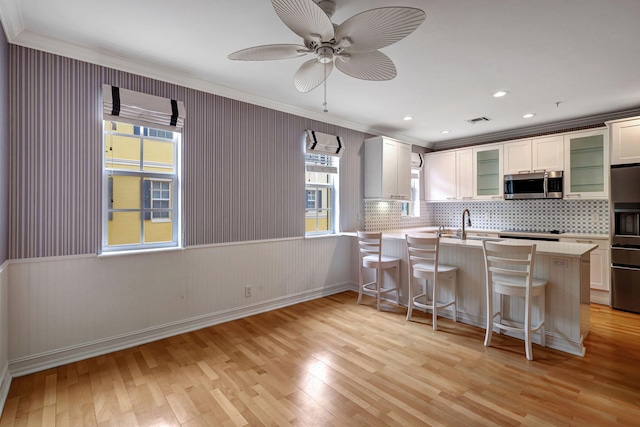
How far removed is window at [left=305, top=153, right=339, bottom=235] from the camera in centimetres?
456

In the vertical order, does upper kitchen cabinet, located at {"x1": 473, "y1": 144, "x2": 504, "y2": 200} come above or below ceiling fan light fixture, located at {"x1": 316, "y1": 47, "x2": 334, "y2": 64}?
below

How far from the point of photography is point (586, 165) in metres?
4.50

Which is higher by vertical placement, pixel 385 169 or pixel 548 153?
pixel 548 153

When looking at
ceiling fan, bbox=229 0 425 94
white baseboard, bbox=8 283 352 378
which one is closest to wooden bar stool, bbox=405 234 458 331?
white baseboard, bbox=8 283 352 378

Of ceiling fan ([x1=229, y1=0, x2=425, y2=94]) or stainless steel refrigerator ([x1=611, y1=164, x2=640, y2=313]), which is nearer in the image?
ceiling fan ([x1=229, y1=0, x2=425, y2=94])

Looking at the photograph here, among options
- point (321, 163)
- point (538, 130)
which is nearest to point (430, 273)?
point (321, 163)

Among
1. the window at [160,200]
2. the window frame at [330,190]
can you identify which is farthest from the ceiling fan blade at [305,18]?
the window frame at [330,190]

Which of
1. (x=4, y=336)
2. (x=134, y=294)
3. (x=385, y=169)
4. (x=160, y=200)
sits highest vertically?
(x=385, y=169)

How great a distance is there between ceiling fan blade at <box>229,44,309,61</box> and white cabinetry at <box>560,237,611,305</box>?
472 cm

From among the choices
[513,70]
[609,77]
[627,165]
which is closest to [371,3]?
[513,70]

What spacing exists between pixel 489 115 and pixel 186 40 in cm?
410

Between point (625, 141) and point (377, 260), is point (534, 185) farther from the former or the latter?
point (377, 260)

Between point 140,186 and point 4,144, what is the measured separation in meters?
1.00

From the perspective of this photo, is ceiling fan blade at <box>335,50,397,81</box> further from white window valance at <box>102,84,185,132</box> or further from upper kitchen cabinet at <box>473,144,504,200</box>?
upper kitchen cabinet at <box>473,144,504,200</box>
